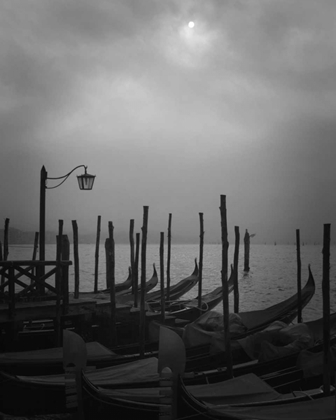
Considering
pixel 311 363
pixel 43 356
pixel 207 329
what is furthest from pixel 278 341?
pixel 43 356

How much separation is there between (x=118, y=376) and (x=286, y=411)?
2.26 meters

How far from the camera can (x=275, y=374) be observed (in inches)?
259

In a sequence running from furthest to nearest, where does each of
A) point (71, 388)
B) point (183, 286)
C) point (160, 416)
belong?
point (183, 286)
point (71, 388)
point (160, 416)

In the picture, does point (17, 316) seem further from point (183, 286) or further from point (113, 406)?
point (183, 286)

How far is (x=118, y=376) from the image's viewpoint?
608 centimetres

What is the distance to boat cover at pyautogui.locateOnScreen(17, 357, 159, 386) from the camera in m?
5.92

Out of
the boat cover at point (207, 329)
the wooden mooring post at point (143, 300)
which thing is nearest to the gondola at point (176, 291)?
the wooden mooring post at point (143, 300)

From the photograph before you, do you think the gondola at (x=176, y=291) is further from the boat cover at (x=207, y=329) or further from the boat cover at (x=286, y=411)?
the boat cover at (x=286, y=411)

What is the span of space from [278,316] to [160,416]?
6.13 metres

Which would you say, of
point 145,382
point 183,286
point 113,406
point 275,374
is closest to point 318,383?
point 275,374

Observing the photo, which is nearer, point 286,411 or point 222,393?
point 286,411

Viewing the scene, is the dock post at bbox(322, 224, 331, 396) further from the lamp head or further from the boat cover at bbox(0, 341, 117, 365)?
the lamp head

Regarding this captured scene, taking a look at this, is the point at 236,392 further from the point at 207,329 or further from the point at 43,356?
the point at 43,356

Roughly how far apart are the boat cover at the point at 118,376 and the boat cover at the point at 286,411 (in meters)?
1.36
